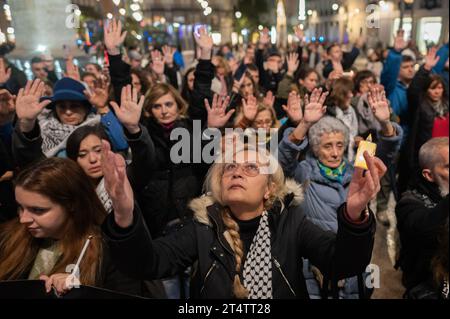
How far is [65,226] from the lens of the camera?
174 centimetres

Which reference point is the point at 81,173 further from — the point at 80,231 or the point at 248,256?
the point at 248,256

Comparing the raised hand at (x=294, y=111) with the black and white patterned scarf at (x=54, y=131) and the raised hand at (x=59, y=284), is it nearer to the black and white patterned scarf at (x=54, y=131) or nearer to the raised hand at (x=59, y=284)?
the black and white patterned scarf at (x=54, y=131)

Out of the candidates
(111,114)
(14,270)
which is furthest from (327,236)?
(111,114)

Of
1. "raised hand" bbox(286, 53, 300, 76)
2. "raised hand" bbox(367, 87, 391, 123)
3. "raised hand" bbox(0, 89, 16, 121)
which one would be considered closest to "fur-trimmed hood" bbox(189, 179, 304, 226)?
"raised hand" bbox(367, 87, 391, 123)

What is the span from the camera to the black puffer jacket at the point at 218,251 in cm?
130

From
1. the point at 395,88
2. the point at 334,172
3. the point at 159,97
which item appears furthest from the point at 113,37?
the point at 395,88

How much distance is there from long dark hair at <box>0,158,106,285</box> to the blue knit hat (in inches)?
52.7

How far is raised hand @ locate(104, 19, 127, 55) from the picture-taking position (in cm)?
310

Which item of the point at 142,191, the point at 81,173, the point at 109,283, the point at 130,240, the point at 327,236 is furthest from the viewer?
the point at 142,191

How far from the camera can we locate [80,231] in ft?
5.72

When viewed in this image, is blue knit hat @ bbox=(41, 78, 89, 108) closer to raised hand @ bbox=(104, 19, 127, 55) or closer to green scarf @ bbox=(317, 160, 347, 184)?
raised hand @ bbox=(104, 19, 127, 55)

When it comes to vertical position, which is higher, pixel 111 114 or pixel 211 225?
Answer: pixel 111 114

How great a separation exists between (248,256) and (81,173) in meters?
0.88

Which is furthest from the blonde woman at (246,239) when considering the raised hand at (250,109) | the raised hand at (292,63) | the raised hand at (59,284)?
the raised hand at (292,63)
